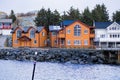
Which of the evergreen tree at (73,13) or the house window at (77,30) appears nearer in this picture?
the house window at (77,30)

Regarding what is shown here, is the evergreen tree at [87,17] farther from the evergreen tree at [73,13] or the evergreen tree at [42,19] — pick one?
the evergreen tree at [42,19]

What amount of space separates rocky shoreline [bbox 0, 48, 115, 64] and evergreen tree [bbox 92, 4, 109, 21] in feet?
107

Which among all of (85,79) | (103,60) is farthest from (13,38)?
(85,79)

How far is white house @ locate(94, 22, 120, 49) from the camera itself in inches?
3935

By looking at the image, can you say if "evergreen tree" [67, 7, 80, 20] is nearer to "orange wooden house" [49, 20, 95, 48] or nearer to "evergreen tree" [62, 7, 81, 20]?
"evergreen tree" [62, 7, 81, 20]

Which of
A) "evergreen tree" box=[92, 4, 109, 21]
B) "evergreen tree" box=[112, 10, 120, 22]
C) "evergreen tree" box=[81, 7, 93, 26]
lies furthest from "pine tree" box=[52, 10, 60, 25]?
"evergreen tree" box=[112, 10, 120, 22]

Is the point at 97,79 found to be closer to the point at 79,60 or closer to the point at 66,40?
the point at 79,60

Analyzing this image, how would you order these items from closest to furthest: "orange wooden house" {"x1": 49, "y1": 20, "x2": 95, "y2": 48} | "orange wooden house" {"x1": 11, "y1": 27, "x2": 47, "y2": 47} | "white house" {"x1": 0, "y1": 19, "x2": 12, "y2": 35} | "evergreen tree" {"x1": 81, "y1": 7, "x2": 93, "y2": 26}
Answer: "orange wooden house" {"x1": 49, "y1": 20, "x2": 95, "y2": 48} < "orange wooden house" {"x1": 11, "y1": 27, "x2": 47, "y2": 47} < "evergreen tree" {"x1": 81, "y1": 7, "x2": 93, "y2": 26} < "white house" {"x1": 0, "y1": 19, "x2": 12, "y2": 35}

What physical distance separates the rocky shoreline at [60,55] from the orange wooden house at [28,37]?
13.1 metres

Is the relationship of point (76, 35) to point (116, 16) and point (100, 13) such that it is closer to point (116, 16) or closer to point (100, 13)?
point (100, 13)

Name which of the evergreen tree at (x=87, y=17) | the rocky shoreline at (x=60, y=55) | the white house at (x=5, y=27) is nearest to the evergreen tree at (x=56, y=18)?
the evergreen tree at (x=87, y=17)

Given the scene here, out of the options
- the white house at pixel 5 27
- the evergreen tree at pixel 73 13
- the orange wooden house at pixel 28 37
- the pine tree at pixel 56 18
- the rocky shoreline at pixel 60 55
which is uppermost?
the evergreen tree at pixel 73 13

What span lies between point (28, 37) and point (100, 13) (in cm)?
2588

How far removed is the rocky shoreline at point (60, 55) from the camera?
82375mm
